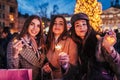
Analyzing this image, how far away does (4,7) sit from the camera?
80812 mm

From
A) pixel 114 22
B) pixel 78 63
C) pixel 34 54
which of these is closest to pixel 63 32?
pixel 34 54

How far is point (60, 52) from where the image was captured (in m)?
4.36

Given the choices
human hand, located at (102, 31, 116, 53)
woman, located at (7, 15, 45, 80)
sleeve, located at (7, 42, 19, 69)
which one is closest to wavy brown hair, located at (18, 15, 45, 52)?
woman, located at (7, 15, 45, 80)

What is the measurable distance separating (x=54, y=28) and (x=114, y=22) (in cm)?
8604

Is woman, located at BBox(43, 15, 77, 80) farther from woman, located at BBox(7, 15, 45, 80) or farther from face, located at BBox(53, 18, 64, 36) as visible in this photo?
woman, located at BBox(7, 15, 45, 80)

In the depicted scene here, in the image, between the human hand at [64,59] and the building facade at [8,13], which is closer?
the human hand at [64,59]

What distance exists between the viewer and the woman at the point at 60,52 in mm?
4145

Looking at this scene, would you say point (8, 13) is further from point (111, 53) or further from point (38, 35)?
point (111, 53)

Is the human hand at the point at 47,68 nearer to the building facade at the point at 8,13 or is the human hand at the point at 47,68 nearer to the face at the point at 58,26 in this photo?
the face at the point at 58,26

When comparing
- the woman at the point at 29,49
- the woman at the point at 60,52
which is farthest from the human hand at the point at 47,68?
the woman at the point at 29,49

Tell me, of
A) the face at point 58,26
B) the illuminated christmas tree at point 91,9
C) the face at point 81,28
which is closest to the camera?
the face at point 81,28

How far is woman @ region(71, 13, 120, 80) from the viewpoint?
13.0 feet

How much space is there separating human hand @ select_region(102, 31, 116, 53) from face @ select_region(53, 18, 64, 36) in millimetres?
1018

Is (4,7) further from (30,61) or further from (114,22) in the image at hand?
(30,61)
